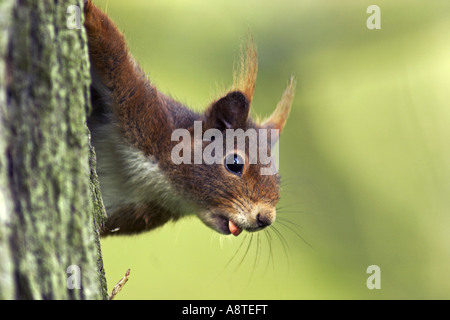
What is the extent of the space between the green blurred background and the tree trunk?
232 cm

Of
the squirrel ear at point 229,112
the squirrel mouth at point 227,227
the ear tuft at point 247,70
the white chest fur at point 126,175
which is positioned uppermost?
the ear tuft at point 247,70

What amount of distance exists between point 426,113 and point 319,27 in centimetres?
91

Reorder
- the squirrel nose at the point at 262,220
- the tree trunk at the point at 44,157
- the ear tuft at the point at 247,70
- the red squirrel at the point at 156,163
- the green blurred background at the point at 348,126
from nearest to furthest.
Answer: the tree trunk at the point at 44,157
the red squirrel at the point at 156,163
the squirrel nose at the point at 262,220
the ear tuft at the point at 247,70
the green blurred background at the point at 348,126

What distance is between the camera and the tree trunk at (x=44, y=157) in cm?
90

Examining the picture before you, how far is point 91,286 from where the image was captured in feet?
3.76

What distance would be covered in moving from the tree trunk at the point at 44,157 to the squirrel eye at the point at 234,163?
30.8 inches

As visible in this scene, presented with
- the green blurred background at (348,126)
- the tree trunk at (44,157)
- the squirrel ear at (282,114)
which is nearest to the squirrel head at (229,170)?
the squirrel ear at (282,114)

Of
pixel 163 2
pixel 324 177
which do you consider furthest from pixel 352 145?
pixel 163 2

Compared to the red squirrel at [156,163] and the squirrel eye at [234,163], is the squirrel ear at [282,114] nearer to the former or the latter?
the red squirrel at [156,163]

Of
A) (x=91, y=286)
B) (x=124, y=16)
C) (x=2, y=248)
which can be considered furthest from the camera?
(x=124, y=16)

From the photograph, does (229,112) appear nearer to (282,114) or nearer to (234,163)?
(234,163)

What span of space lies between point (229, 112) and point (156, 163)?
1.03ft

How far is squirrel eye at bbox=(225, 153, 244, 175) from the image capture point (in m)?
1.92

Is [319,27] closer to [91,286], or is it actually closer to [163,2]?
[163,2]
